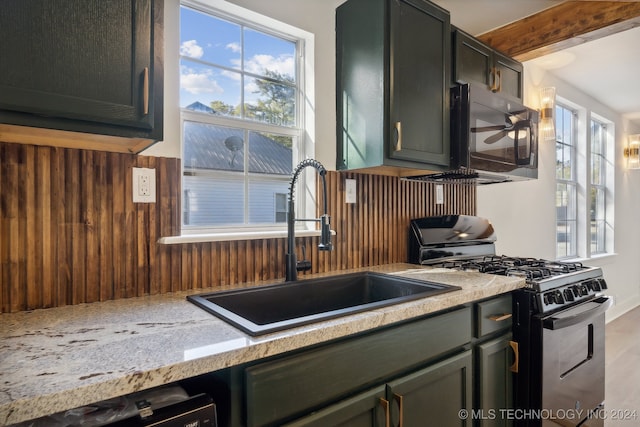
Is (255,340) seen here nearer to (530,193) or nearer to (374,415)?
(374,415)

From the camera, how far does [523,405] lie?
1.62 metres

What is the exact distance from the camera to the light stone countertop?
640mm

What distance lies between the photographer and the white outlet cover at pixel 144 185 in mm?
1298

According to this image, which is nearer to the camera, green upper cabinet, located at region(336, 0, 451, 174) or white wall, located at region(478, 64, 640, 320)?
green upper cabinet, located at region(336, 0, 451, 174)

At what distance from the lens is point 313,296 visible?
1.57 meters

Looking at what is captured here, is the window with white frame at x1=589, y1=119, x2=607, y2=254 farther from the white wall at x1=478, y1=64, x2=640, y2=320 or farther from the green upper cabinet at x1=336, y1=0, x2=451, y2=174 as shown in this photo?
the green upper cabinet at x1=336, y1=0, x2=451, y2=174

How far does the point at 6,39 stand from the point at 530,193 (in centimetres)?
354

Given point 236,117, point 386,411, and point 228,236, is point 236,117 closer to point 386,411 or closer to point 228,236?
point 228,236

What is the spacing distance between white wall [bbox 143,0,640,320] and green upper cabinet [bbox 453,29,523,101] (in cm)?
67

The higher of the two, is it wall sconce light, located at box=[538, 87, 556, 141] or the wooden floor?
wall sconce light, located at box=[538, 87, 556, 141]

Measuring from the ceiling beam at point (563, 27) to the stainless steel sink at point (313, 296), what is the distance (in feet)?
6.03

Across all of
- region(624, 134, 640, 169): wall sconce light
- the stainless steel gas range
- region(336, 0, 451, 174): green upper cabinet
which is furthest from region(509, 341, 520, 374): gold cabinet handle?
region(624, 134, 640, 169): wall sconce light

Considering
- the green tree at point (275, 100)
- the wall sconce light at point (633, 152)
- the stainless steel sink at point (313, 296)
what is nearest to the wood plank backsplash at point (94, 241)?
the stainless steel sink at point (313, 296)

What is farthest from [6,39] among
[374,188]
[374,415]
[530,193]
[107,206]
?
[530,193]
